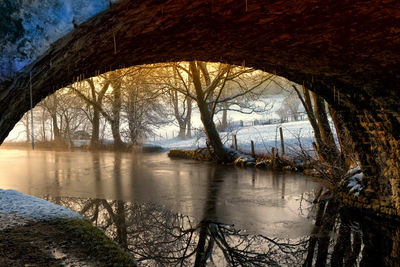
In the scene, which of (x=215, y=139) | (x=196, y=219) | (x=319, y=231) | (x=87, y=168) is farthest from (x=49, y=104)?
(x=319, y=231)

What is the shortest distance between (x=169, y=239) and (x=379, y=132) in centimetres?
479

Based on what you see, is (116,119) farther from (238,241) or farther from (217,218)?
(238,241)

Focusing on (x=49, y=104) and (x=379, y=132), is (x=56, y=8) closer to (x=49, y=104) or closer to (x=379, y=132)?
(x=379, y=132)

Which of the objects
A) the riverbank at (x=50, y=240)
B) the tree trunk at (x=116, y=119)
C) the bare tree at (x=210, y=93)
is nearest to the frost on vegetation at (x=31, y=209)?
the riverbank at (x=50, y=240)

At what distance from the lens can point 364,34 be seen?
4.31m

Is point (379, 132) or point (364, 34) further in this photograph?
point (379, 132)

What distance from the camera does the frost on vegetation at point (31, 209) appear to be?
19.8ft

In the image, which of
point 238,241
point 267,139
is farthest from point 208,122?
point 238,241

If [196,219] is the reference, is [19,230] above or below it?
above

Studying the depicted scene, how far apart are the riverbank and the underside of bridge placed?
5.80ft

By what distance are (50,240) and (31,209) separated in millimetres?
1829

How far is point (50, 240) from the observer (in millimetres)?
4875

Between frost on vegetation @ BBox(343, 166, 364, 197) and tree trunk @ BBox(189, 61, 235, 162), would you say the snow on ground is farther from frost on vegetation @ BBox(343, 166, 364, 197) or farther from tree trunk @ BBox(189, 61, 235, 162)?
frost on vegetation @ BBox(343, 166, 364, 197)

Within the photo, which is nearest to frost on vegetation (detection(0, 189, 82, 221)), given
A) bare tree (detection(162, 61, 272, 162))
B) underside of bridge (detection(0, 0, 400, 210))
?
underside of bridge (detection(0, 0, 400, 210))
